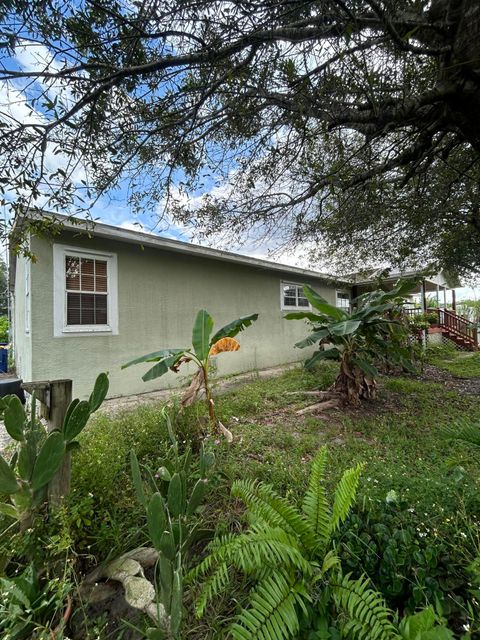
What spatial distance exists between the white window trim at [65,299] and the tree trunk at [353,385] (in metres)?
4.74

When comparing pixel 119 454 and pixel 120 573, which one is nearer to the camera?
pixel 120 573

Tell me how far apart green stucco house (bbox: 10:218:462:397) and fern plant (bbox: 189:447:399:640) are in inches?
144

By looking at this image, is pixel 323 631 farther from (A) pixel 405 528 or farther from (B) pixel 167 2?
(B) pixel 167 2

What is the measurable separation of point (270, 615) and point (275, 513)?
1.62ft

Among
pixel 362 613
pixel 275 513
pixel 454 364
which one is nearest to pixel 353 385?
Result: pixel 275 513

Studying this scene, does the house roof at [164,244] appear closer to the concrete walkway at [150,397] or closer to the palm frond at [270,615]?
the concrete walkway at [150,397]

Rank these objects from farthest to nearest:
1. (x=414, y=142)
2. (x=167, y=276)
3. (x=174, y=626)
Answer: (x=167, y=276)
(x=414, y=142)
(x=174, y=626)

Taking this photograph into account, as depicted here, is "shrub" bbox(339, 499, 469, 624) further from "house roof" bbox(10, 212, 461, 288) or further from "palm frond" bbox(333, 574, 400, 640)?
"house roof" bbox(10, 212, 461, 288)

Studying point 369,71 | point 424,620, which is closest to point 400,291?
point 369,71

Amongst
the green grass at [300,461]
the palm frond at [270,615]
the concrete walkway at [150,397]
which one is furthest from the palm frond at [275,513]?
the concrete walkway at [150,397]

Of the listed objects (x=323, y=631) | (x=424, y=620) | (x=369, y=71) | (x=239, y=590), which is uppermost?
(x=369, y=71)

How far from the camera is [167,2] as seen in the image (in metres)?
2.60

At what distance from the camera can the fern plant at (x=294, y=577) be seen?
120cm

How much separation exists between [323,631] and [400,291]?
4555 millimetres
